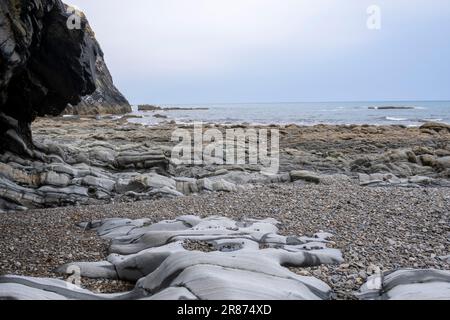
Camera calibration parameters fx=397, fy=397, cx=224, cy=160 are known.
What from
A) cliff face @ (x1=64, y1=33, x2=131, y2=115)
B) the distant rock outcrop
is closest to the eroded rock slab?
the distant rock outcrop

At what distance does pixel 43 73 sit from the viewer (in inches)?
536

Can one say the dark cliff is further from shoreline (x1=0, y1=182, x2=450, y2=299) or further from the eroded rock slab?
the eroded rock slab

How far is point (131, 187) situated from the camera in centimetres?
1255

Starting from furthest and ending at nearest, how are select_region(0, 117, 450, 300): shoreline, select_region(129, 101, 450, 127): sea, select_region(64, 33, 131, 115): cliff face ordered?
select_region(64, 33, 131, 115): cliff face
select_region(129, 101, 450, 127): sea
select_region(0, 117, 450, 300): shoreline

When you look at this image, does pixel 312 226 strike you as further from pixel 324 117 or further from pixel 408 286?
pixel 324 117

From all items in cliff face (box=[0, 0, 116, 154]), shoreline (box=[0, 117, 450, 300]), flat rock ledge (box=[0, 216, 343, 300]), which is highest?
cliff face (box=[0, 0, 116, 154])

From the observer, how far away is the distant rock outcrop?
11812mm

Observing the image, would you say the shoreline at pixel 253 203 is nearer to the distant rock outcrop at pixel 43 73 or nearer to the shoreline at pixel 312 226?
the shoreline at pixel 312 226

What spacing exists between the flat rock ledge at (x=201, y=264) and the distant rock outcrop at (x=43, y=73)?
7169 mm

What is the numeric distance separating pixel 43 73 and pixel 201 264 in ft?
38.9

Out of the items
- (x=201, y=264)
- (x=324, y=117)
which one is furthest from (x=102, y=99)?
(x=201, y=264)

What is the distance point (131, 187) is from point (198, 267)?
29.1 feet
